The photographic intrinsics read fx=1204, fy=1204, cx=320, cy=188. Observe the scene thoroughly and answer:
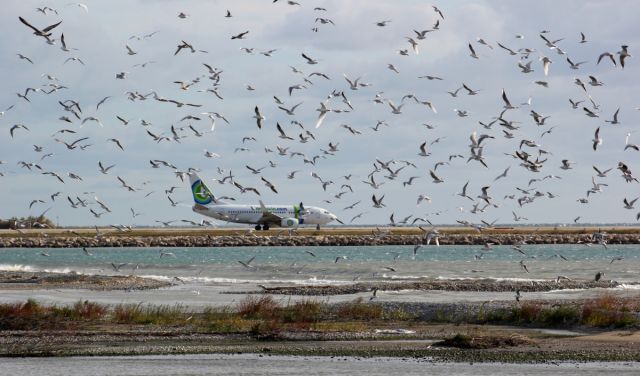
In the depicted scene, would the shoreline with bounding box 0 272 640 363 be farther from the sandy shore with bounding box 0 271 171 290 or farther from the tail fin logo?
the tail fin logo

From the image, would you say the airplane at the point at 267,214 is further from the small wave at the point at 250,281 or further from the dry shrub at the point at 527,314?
the dry shrub at the point at 527,314

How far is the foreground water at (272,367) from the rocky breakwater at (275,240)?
87918 mm

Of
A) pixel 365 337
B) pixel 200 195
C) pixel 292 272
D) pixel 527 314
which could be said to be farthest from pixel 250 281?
pixel 200 195

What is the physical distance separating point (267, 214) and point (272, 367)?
10642 cm

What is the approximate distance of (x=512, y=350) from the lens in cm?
2936

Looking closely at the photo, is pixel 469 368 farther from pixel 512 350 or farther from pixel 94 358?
pixel 94 358

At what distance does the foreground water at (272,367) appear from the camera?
26.4 m

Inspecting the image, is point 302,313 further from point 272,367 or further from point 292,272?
point 292,272

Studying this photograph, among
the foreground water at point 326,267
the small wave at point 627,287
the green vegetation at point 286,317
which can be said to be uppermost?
the green vegetation at point 286,317

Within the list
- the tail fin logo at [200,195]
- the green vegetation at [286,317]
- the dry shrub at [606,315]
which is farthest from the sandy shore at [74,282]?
the tail fin logo at [200,195]

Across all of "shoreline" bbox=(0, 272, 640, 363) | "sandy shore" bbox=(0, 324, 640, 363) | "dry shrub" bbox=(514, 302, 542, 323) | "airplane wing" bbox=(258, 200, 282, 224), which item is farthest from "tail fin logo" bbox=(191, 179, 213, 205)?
"sandy shore" bbox=(0, 324, 640, 363)

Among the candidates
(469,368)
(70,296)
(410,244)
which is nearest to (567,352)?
(469,368)

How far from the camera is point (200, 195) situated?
486 ft

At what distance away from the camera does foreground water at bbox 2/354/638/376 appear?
86.6 ft
